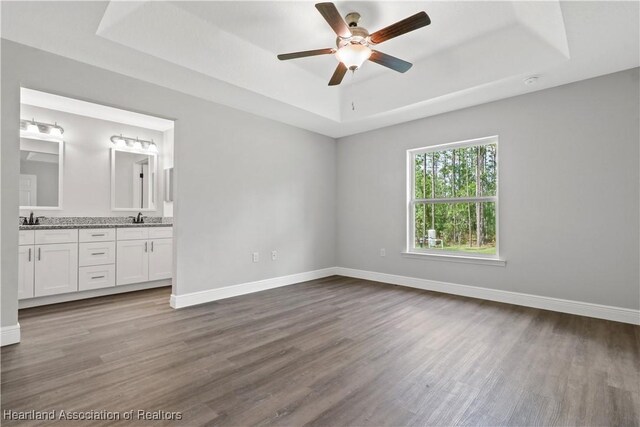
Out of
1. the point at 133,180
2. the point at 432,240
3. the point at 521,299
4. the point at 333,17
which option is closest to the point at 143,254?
the point at 133,180

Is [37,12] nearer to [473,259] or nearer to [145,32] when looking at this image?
[145,32]

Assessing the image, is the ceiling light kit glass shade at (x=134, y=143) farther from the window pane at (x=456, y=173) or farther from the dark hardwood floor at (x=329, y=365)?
the window pane at (x=456, y=173)

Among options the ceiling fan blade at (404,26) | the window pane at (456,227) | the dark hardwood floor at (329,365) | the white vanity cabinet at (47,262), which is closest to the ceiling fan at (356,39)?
the ceiling fan blade at (404,26)

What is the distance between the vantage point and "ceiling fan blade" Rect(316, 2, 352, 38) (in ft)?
6.86

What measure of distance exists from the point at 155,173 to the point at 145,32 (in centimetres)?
305

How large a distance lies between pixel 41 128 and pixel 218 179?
252cm

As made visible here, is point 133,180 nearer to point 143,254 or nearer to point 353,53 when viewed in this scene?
point 143,254

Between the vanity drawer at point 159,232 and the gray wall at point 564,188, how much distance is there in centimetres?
368

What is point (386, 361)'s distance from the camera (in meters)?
2.19

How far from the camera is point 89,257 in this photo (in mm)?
3869

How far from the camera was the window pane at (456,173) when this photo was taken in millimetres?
3932

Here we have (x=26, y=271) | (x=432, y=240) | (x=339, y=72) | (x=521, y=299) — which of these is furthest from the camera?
(x=432, y=240)

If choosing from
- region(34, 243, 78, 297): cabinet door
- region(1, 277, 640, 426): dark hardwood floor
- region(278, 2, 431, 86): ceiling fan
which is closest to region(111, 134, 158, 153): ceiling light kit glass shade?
region(34, 243, 78, 297): cabinet door

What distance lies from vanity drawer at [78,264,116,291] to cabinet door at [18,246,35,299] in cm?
44
